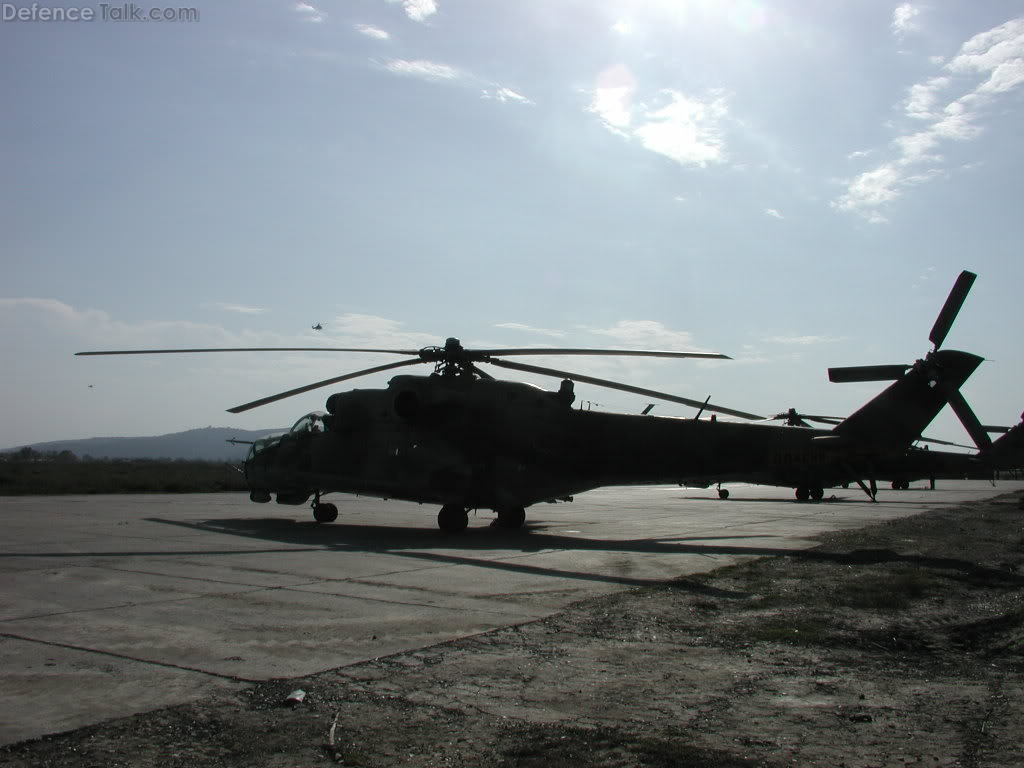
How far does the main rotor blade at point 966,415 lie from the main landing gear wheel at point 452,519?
9436 mm

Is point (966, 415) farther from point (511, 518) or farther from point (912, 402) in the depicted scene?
point (511, 518)

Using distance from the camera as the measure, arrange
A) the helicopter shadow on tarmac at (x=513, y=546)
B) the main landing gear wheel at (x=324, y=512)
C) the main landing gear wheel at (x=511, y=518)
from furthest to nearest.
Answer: the main landing gear wheel at (x=324, y=512) < the main landing gear wheel at (x=511, y=518) < the helicopter shadow on tarmac at (x=513, y=546)

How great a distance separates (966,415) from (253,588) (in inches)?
536

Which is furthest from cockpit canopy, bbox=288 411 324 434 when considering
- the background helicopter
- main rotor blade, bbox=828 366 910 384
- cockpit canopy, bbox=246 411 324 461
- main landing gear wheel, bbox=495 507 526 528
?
main rotor blade, bbox=828 366 910 384

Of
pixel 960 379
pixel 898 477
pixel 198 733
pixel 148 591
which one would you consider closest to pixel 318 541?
pixel 148 591

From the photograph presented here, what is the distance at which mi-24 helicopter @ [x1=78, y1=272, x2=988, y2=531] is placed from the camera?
15719 mm

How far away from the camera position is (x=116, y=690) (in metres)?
5.30

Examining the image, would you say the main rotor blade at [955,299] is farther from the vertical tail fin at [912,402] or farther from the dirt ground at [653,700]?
the dirt ground at [653,700]

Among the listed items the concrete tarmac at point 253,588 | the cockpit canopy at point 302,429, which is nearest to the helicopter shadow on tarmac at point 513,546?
the concrete tarmac at point 253,588

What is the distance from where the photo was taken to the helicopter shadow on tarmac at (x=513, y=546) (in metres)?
10.8

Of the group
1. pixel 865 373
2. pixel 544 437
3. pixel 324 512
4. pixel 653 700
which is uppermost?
pixel 865 373

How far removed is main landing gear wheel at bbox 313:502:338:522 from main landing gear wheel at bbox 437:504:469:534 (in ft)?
10.5

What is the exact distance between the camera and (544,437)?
16.6 metres

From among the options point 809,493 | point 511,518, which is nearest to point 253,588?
point 511,518
